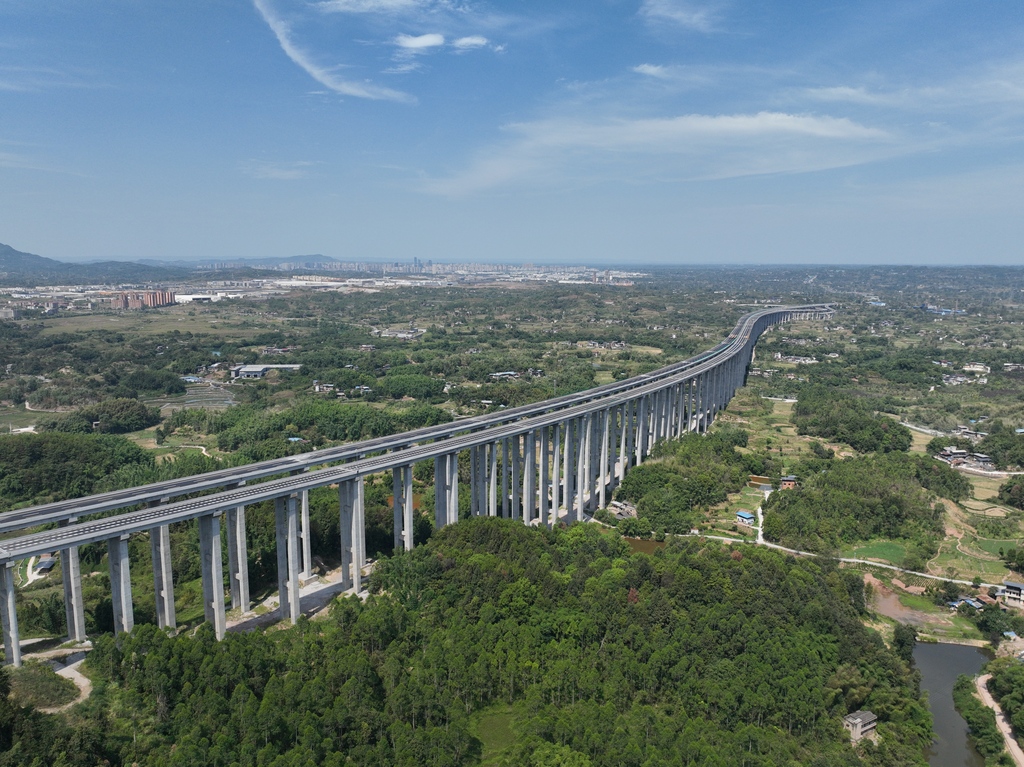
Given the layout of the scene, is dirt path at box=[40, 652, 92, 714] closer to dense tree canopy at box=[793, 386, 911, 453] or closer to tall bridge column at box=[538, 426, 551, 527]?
tall bridge column at box=[538, 426, 551, 527]

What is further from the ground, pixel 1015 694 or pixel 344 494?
pixel 344 494

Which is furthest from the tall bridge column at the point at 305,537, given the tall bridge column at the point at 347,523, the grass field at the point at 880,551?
the grass field at the point at 880,551

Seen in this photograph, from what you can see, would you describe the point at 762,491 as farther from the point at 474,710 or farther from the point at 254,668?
the point at 254,668

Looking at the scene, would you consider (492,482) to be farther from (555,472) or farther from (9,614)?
(9,614)

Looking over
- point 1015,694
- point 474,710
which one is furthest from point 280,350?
point 1015,694

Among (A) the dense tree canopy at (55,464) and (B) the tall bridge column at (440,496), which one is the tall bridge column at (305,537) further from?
(A) the dense tree canopy at (55,464)

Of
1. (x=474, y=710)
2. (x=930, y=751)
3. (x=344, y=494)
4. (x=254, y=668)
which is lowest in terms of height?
(x=930, y=751)

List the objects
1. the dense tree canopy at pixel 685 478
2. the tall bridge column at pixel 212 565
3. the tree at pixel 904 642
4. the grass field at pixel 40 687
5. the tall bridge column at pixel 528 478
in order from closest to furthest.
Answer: the grass field at pixel 40 687 → the tall bridge column at pixel 212 565 → the tree at pixel 904 642 → the tall bridge column at pixel 528 478 → the dense tree canopy at pixel 685 478
